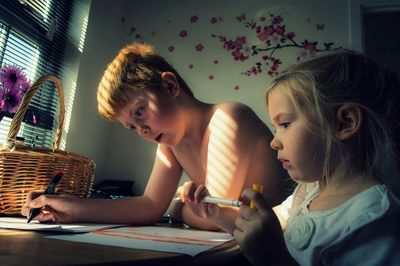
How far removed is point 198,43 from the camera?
187 cm

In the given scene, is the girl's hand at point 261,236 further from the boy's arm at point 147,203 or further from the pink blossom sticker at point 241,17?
the pink blossom sticker at point 241,17

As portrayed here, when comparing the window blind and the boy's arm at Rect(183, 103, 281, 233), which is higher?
the window blind

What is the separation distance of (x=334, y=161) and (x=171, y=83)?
1.71ft

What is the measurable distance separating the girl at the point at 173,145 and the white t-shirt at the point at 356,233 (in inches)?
7.0

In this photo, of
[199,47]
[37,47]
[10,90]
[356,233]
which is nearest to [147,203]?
[10,90]

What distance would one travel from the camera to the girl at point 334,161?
47 cm

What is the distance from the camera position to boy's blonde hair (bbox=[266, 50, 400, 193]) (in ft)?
1.84

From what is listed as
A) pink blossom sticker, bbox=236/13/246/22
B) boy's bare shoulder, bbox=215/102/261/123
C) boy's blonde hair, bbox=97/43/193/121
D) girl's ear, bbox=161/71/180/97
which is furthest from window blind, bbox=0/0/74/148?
pink blossom sticker, bbox=236/13/246/22

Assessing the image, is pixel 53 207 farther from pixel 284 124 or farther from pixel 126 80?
pixel 284 124

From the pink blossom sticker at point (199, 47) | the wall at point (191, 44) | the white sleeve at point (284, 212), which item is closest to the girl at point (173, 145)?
the white sleeve at point (284, 212)

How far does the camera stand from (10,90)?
874 millimetres

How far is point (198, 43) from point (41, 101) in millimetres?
883

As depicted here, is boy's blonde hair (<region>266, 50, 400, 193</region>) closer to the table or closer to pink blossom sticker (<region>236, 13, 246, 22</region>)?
the table

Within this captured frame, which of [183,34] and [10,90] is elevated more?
[183,34]
